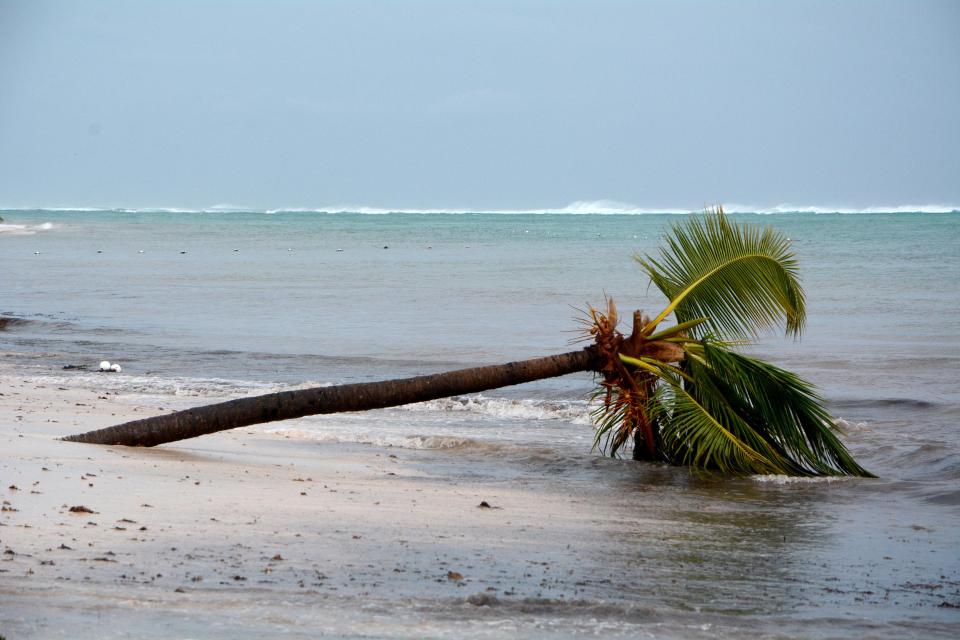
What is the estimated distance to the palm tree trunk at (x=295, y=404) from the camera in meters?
8.30

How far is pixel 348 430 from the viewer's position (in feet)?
36.3

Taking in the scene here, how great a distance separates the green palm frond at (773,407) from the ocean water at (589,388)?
39 cm

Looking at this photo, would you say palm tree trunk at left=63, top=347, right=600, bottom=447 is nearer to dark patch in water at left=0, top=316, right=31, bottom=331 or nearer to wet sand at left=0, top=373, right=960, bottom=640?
wet sand at left=0, top=373, right=960, bottom=640

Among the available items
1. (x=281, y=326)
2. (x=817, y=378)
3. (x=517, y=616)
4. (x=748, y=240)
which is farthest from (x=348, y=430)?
Result: (x=281, y=326)

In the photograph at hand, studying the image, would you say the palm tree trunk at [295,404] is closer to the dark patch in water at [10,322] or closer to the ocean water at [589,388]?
the ocean water at [589,388]

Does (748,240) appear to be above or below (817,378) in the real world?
above

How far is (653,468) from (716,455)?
0.61 metres

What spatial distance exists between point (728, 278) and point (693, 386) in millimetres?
1174

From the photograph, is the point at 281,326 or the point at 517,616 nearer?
the point at 517,616

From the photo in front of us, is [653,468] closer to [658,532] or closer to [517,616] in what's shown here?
[658,532]

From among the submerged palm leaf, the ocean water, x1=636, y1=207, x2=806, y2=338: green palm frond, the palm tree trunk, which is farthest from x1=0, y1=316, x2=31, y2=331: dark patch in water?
x1=636, y1=207, x2=806, y2=338: green palm frond

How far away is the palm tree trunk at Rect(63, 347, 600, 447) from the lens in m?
8.30

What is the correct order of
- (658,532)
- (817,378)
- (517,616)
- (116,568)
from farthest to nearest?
(817,378) → (658,532) → (116,568) → (517,616)

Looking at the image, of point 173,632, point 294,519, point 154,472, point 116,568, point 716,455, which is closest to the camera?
point 173,632
